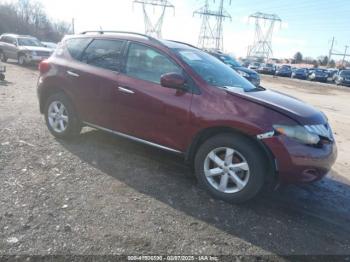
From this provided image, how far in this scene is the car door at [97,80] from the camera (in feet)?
15.7

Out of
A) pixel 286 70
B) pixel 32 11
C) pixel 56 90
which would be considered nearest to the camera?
pixel 56 90

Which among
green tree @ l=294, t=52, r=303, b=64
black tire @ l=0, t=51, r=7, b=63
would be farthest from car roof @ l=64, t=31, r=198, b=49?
green tree @ l=294, t=52, r=303, b=64

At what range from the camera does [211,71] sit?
456cm

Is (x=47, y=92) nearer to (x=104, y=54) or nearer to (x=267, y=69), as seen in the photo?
(x=104, y=54)

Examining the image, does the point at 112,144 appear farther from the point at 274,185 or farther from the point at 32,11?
the point at 32,11

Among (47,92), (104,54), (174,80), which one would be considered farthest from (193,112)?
(47,92)

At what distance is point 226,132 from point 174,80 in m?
0.87

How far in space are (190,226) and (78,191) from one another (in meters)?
1.42

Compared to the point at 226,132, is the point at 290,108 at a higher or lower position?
higher

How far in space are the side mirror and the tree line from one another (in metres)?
62.0

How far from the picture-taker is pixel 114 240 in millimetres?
3090

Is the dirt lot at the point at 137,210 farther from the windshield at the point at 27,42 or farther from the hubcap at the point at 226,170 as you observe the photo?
the windshield at the point at 27,42

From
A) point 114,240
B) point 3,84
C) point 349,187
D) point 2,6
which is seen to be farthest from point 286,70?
point 2,6

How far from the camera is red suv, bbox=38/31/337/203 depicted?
12.0ft
